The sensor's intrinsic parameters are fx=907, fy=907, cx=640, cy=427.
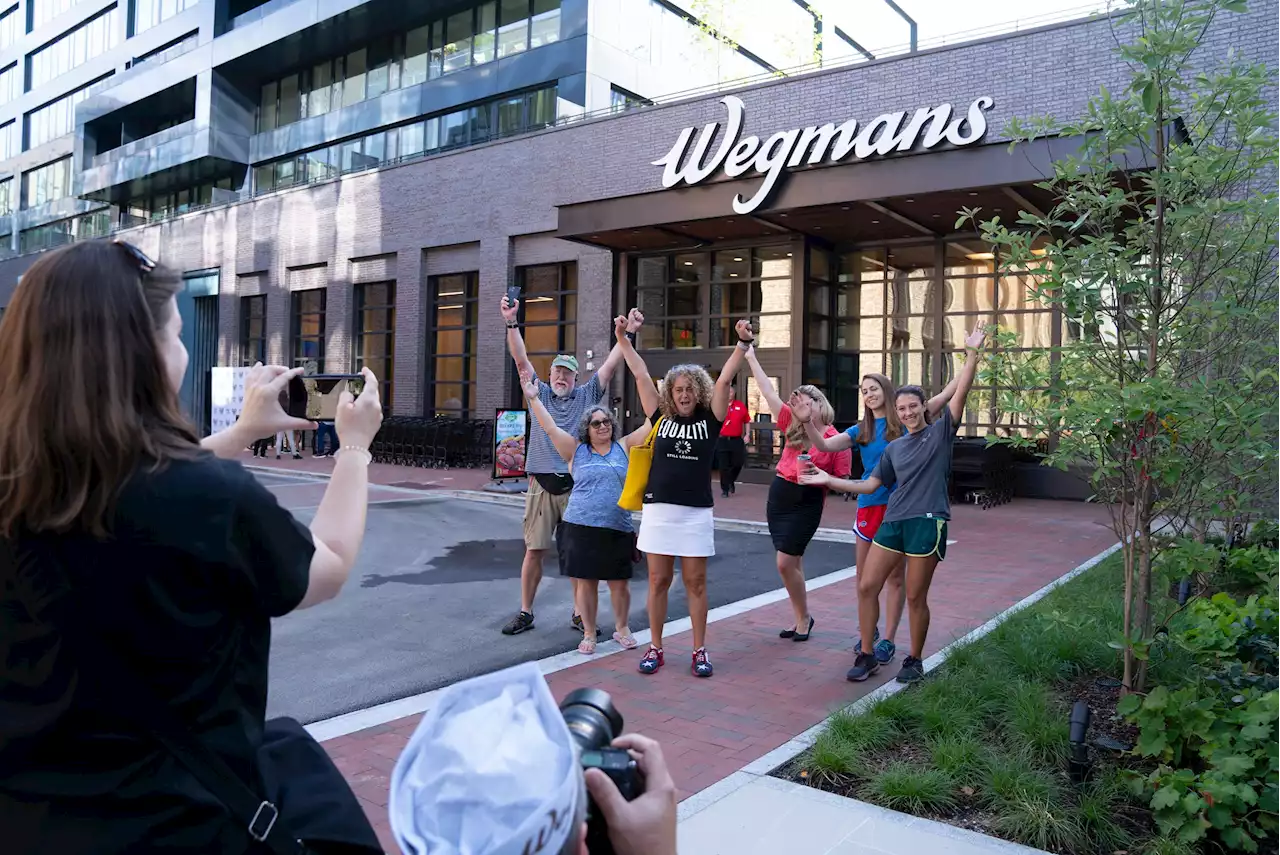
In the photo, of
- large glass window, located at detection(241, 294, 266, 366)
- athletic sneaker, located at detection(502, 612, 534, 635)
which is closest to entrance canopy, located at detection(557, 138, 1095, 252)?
athletic sneaker, located at detection(502, 612, 534, 635)

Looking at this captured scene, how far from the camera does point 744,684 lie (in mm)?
5492

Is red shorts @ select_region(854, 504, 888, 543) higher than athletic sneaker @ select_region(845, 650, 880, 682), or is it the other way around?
red shorts @ select_region(854, 504, 888, 543)

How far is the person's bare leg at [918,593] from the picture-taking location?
525 centimetres

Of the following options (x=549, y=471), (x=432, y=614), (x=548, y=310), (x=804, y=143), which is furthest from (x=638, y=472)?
(x=548, y=310)

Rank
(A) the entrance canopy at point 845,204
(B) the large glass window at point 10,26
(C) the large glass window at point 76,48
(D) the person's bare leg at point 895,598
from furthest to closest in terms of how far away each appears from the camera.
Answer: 1. (B) the large glass window at point 10,26
2. (C) the large glass window at point 76,48
3. (A) the entrance canopy at point 845,204
4. (D) the person's bare leg at point 895,598

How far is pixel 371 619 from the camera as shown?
23.5 feet

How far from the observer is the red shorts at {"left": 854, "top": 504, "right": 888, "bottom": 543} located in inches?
240

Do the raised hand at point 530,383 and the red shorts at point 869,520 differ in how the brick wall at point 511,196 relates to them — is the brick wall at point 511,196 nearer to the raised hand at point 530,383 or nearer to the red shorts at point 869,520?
the red shorts at point 869,520

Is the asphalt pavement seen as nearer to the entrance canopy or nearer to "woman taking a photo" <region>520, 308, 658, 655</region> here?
"woman taking a photo" <region>520, 308, 658, 655</region>

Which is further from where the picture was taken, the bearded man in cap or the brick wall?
the brick wall

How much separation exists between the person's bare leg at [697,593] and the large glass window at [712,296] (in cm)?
1379

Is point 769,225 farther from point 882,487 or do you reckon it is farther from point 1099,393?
point 1099,393

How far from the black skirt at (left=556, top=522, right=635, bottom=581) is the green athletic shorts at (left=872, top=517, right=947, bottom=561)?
5.49 ft

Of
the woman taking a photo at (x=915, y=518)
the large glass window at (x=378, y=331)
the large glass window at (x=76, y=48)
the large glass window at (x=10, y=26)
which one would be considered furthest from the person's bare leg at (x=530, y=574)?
the large glass window at (x=10, y=26)
